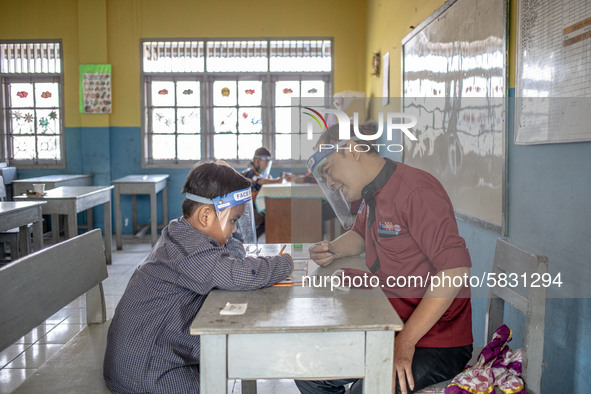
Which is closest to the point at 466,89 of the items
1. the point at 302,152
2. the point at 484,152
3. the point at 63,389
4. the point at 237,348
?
the point at 484,152

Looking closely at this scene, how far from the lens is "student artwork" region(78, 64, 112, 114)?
6.27m

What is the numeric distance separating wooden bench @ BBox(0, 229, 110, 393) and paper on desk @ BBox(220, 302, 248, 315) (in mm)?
484

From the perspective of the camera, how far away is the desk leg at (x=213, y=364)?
112cm

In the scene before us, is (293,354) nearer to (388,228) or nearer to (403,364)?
(403,364)

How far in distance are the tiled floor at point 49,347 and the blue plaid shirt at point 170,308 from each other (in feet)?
0.90

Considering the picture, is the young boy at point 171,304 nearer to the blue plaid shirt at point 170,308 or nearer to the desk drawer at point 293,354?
the blue plaid shirt at point 170,308

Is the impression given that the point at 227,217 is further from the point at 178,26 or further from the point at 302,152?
the point at 178,26

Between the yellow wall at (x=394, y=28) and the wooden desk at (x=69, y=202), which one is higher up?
the yellow wall at (x=394, y=28)

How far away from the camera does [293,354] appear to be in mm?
1138

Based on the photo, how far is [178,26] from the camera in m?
6.35

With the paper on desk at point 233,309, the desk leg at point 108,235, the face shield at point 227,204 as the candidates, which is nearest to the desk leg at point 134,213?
the desk leg at point 108,235

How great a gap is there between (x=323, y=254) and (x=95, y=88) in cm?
541

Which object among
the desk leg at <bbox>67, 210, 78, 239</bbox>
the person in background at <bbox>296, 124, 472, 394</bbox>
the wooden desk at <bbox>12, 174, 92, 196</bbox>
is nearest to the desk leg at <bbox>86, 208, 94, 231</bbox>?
the wooden desk at <bbox>12, 174, 92, 196</bbox>

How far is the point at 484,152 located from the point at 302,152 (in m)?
1.02
